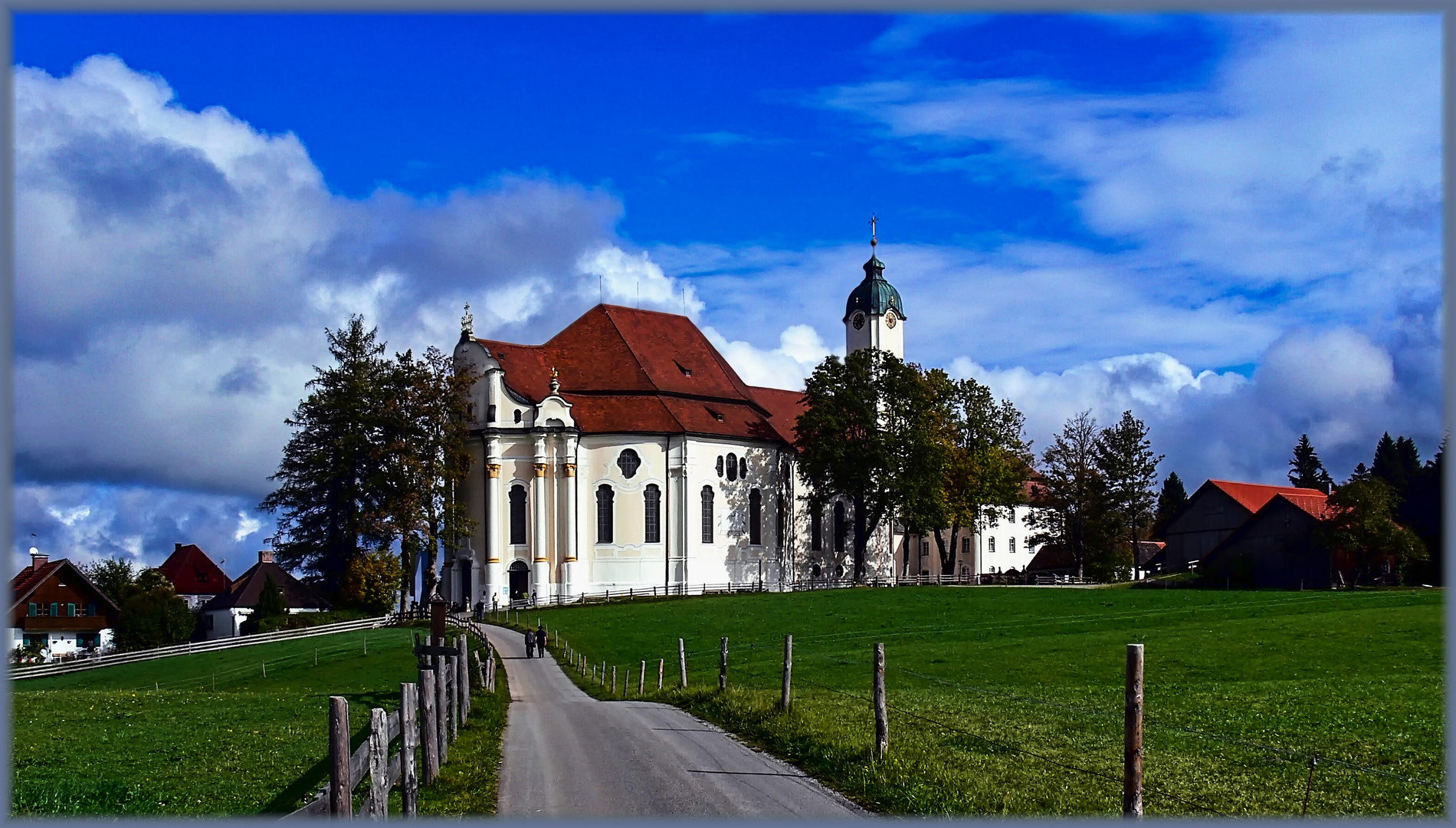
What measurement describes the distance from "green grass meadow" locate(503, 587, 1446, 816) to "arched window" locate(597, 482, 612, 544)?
15898mm

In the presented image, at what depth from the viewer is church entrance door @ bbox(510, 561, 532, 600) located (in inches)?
2766

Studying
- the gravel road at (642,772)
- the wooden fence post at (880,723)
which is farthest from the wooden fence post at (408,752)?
the wooden fence post at (880,723)

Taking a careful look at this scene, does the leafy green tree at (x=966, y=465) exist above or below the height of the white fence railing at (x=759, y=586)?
above

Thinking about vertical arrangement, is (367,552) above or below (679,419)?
below

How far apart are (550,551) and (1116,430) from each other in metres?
35.6

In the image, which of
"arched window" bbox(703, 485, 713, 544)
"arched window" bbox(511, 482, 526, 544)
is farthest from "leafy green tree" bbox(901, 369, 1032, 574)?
"arched window" bbox(511, 482, 526, 544)

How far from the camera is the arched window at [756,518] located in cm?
7644

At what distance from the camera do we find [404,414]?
6762 cm

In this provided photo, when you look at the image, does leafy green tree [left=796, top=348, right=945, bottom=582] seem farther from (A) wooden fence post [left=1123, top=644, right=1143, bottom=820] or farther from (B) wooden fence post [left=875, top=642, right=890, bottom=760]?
(A) wooden fence post [left=1123, top=644, right=1143, bottom=820]

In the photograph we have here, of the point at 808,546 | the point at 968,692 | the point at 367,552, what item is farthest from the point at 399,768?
the point at 808,546

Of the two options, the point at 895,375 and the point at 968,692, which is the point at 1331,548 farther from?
the point at 968,692

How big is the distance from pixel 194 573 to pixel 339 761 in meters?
104

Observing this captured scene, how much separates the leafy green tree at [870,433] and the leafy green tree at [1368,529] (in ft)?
67.0

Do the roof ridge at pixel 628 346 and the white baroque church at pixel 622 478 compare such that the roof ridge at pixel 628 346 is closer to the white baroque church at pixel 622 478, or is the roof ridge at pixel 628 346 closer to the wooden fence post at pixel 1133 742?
the white baroque church at pixel 622 478
